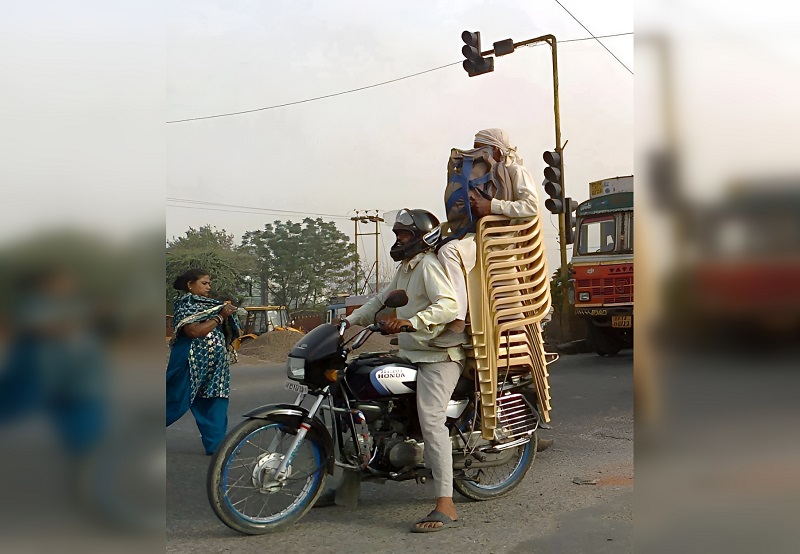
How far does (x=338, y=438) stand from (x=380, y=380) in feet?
1.29

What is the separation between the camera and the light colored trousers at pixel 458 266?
13.5 ft

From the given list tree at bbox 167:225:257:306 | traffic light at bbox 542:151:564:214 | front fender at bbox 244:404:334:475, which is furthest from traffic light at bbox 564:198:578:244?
front fender at bbox 244:404:334:475

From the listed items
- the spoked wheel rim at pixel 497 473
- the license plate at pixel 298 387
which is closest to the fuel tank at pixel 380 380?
the license plate at pixel 298 387

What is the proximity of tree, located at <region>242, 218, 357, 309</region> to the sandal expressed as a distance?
1597 cm

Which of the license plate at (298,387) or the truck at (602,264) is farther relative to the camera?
the truck at (602,264)

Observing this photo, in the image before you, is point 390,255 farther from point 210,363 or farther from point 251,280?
point 251,280

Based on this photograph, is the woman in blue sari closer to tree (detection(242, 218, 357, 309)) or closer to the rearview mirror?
the rearview mirror

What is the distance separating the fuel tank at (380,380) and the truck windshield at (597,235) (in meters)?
9.82

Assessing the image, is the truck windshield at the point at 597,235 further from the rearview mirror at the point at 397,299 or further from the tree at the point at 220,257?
the rearview mirror at the point at 397,299

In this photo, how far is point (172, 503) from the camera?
4430 millimetres

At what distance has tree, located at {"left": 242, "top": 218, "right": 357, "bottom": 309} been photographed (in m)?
21.0

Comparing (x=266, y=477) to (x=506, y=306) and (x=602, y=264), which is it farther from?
(x=602, y=264)

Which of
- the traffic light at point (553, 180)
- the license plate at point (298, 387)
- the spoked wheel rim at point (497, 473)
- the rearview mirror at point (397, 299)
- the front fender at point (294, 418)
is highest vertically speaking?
the traffic light at point (553, 180)
